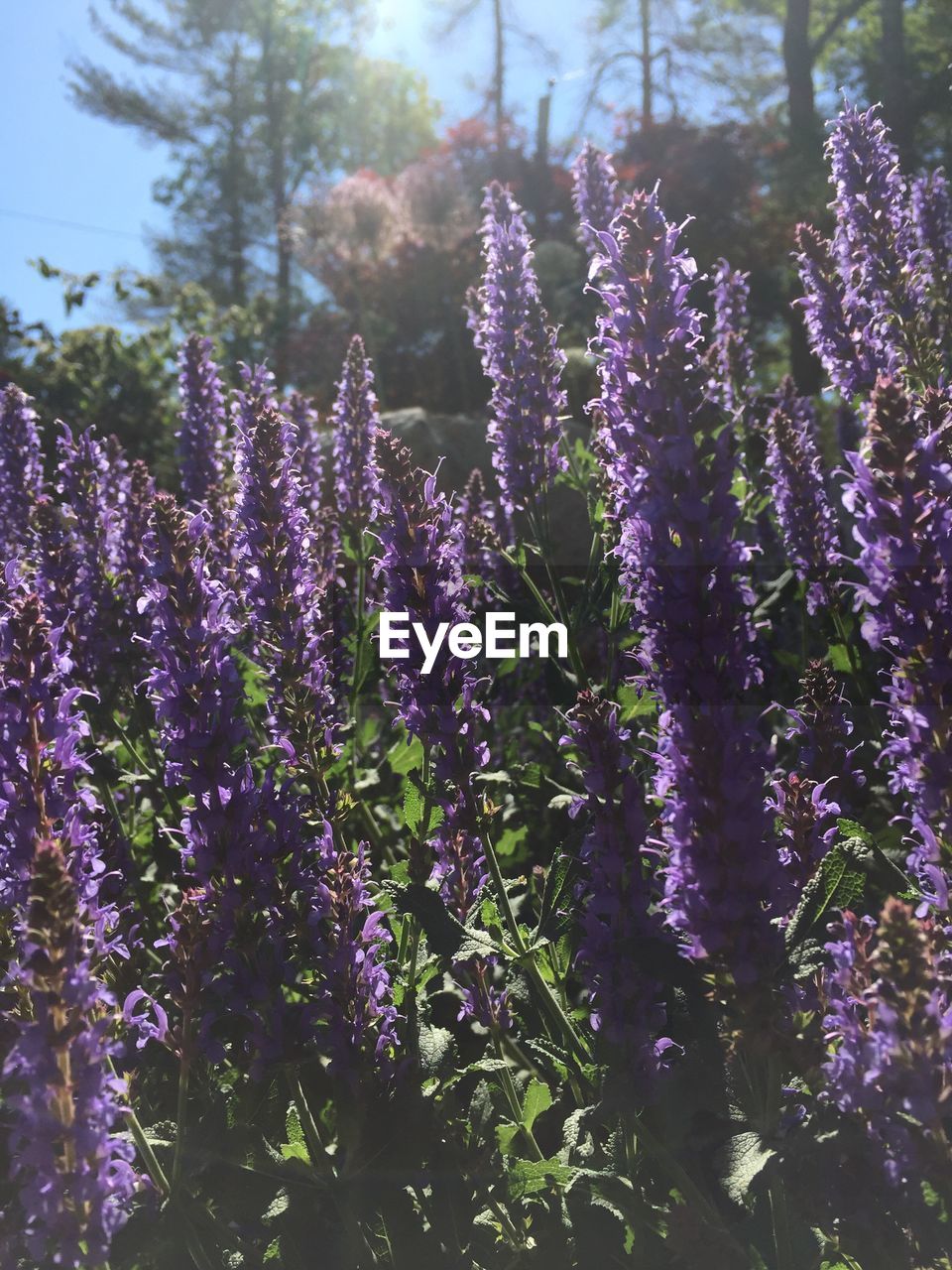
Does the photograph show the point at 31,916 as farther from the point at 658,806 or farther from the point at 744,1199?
the point at 658,806

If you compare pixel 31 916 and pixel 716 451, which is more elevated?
pixel 716 451

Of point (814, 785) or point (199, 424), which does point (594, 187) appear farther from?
point (814, 785)

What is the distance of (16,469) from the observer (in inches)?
174

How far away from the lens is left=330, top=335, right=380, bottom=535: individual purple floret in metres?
4.40

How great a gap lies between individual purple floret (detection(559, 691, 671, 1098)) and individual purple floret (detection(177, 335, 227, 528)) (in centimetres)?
284

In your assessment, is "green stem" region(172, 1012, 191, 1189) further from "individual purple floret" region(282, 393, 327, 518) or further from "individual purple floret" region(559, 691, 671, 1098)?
"individual purple floret" region(282, 393, 327, 518)

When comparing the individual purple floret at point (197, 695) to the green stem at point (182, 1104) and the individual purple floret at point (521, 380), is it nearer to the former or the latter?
the green stem at point (182, 1104)

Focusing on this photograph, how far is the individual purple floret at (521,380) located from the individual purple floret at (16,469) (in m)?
2.00

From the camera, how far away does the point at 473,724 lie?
2664 mm

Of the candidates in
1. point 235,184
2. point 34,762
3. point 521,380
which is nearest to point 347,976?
point 34,762

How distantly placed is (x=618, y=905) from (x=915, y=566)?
910 millimetres

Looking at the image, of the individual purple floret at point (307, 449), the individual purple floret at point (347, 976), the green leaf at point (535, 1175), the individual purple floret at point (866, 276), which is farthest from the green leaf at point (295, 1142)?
the individual purple floret at point (866, 276)

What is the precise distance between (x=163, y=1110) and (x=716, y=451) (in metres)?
2.10

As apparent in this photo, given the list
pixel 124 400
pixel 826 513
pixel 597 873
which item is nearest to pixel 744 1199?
pixel 597 873
